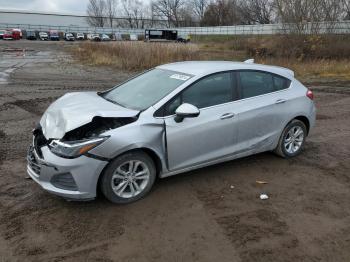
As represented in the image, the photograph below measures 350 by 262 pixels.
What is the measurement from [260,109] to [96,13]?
126m

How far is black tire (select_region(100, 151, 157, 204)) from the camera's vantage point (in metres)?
4.12

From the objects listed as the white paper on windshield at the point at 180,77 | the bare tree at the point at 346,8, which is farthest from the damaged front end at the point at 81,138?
the bare tree at the point at 346,8

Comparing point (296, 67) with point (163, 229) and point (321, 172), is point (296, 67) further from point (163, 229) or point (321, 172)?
point (163, 229)

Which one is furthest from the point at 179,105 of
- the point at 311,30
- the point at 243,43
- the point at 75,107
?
the point at 243,43

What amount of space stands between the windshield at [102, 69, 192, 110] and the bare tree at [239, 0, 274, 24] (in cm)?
7467

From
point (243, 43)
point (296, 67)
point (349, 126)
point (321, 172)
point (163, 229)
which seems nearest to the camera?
point (163, 229)

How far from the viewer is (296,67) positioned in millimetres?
20844

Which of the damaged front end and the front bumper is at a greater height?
the damaged front end

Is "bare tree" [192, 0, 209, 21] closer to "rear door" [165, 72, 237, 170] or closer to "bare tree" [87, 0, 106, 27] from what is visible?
"bare tree" [87, 0, 106, 27]

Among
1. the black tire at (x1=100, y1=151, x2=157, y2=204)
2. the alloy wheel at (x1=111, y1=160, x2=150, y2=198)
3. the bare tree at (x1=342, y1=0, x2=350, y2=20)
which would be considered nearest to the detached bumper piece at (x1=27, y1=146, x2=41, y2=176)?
the black tire at (x1=100, y1=151, x2=157, y2=204)

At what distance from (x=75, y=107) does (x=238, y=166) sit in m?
2.60

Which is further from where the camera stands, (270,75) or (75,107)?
(270,75)

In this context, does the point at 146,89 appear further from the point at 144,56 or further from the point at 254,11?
the point at 254,11

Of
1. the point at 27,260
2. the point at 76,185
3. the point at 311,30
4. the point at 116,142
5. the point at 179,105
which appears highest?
the point at 311,30
